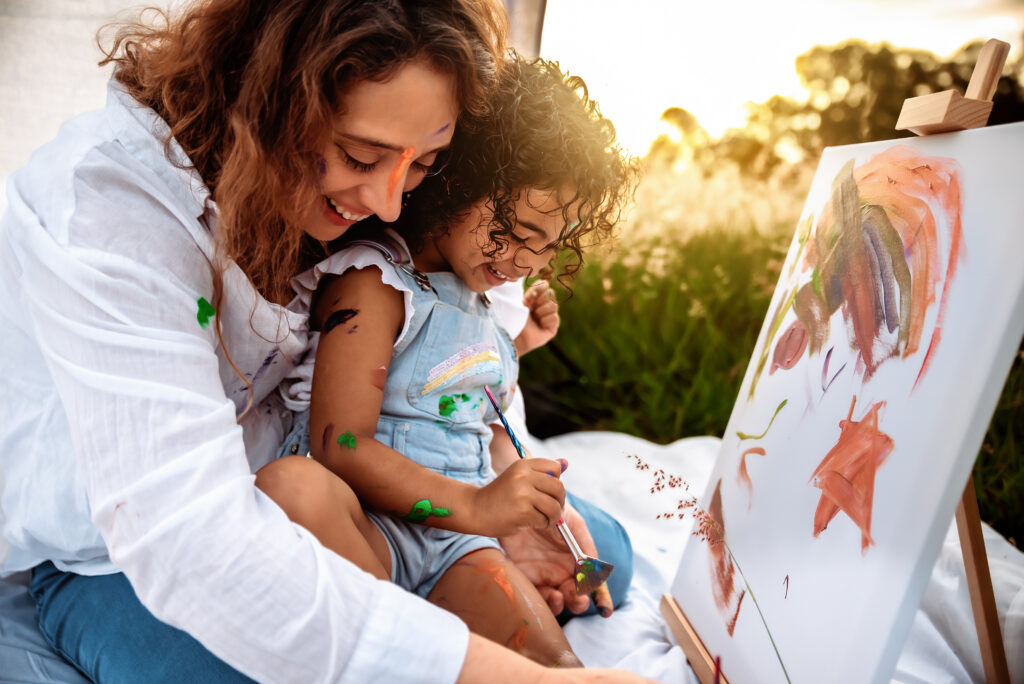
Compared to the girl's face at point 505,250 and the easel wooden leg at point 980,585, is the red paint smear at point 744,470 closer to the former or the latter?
the easel wooden leg at point 980,585

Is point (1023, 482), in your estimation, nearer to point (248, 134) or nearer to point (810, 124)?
point (810, 124)

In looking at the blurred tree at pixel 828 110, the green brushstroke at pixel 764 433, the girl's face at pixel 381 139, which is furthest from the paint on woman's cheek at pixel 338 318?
the blurred tree at pixel 828 110

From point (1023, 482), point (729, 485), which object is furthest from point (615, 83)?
point (1023, 482)

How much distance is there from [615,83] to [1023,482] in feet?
4.45

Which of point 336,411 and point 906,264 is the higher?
point 906,264

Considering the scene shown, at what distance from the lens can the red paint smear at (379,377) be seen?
911mm

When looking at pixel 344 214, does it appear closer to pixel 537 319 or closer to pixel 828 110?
pixel 537 319

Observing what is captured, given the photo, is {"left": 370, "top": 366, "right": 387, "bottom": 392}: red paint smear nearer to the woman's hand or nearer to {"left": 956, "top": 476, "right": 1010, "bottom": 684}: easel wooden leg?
the woman's hand

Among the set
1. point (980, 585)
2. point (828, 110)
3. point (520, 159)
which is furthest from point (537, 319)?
point (828, 110)

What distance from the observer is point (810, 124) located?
224cm

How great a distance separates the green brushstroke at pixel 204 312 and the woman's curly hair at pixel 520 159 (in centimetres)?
36

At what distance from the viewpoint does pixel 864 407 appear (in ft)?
2.75

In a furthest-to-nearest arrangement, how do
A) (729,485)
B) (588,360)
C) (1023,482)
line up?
1. (588,360)
2. (1023,482)
3. (729,485)

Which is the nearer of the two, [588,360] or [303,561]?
[303,561]
